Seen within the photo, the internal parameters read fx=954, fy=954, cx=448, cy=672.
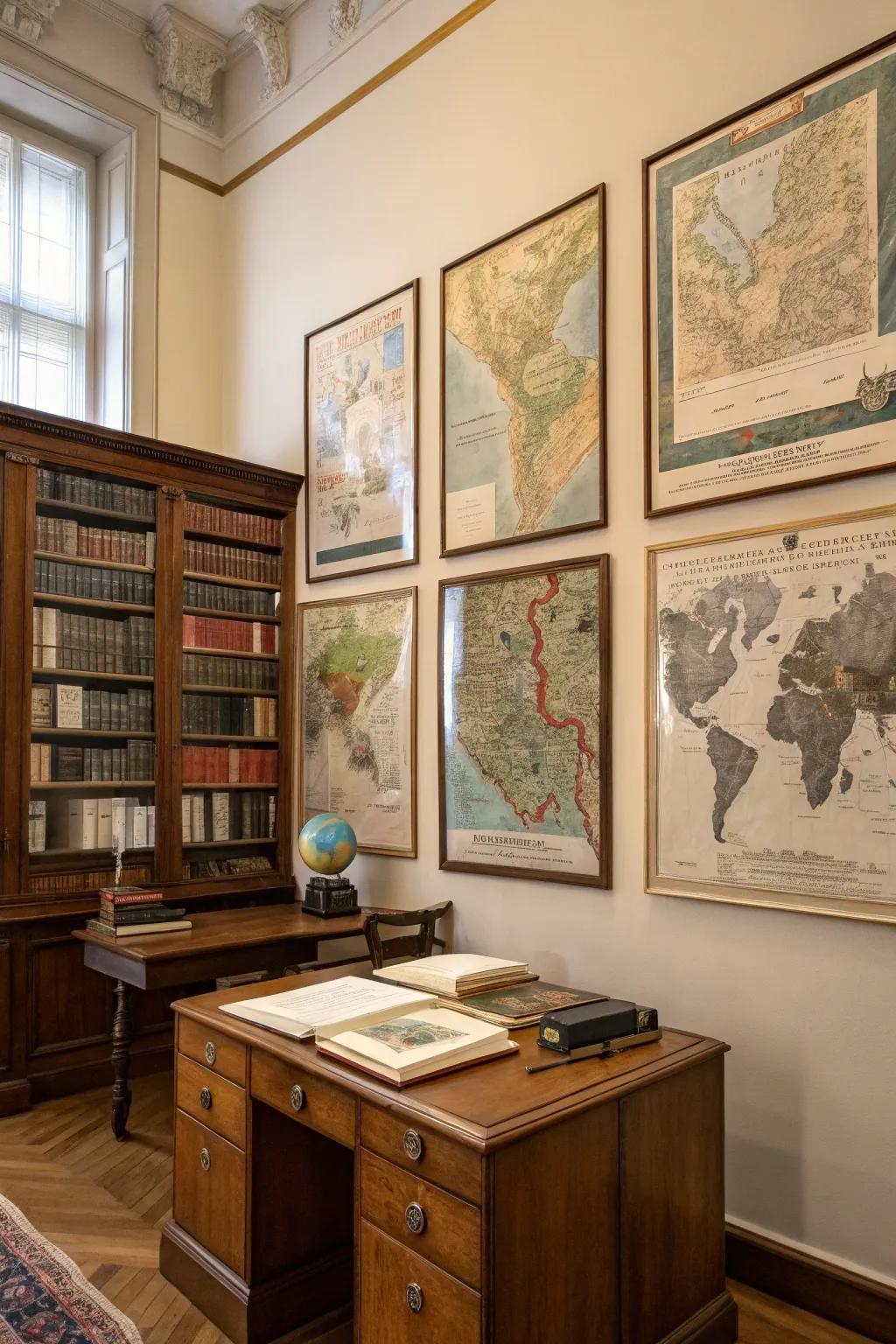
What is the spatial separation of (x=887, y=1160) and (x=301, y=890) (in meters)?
3.01

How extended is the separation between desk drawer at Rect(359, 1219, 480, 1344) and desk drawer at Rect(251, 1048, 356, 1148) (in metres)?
0.20

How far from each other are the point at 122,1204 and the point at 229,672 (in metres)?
2.38

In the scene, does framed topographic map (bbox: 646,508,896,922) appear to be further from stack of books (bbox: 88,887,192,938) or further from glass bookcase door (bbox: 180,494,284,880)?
glass bookcase door (bbox: 180,494,284,880)

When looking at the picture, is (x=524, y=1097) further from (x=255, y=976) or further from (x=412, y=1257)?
(x=255, y=976)

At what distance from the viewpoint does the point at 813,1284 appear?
268 cm

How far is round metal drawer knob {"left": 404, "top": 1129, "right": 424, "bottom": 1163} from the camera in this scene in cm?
195

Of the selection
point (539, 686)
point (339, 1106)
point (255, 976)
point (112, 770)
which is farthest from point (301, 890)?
point (339, 1106)

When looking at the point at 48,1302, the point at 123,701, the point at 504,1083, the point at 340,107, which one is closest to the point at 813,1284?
the point at 504,1083

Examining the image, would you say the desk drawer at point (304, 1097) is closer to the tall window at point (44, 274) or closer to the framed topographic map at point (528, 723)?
the framed topographic map at point (528, 723)

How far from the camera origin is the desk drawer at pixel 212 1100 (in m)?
2.53

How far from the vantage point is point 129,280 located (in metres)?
5.22

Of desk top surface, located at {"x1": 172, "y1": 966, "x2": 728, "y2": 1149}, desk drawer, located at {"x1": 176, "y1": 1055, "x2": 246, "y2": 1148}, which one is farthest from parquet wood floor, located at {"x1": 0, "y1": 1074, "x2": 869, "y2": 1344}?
desk top surface, located at {"x1": 172, "y1": 966, "x2": 728, "y2": 1149}

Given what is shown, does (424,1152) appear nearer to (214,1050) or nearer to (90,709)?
(214,1050)

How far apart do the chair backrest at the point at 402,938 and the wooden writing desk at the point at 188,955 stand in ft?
1.31
